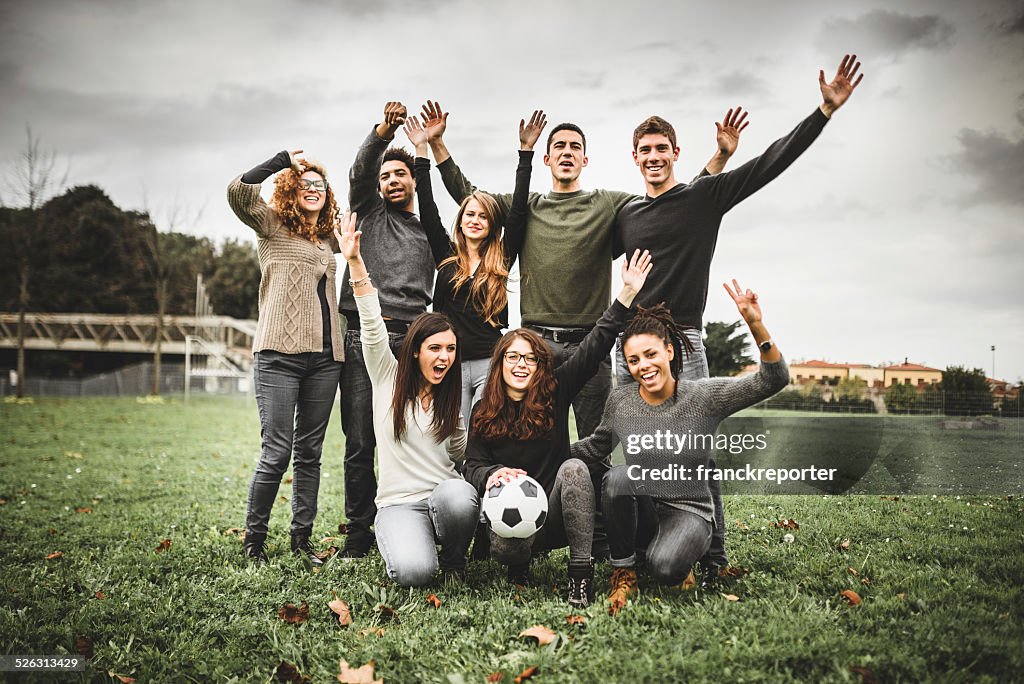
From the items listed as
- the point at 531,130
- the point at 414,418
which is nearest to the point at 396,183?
the point at 531,130

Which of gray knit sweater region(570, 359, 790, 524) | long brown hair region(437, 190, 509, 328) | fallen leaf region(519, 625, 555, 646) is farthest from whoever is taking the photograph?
long brown hair region(437, 190, 509, 328)

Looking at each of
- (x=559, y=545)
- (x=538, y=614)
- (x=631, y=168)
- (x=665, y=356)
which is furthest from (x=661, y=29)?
(x=538, y=614)

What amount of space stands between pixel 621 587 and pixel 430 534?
3.58ft

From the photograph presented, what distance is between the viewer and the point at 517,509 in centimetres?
334

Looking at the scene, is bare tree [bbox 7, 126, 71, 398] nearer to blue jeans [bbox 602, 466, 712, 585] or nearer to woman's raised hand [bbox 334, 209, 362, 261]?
woman's raised hand [bbox 334, 209, 362, 261]

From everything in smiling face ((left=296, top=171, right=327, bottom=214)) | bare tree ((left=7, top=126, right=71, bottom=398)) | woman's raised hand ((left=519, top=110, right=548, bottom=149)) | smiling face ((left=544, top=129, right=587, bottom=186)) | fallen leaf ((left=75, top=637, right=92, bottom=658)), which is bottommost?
fallen leaf ((left=75, top=637, right=92, bottom=658))

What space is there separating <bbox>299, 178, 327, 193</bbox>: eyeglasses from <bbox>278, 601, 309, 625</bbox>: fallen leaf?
2627 millimetres

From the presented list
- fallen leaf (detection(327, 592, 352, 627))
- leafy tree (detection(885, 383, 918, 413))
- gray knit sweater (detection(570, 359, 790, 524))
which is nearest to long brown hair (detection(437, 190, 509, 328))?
gray knit sweater (detection(570, 359, 790, 524))

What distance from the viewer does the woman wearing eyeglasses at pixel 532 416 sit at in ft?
11.6

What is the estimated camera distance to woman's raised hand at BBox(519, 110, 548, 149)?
4234 mm

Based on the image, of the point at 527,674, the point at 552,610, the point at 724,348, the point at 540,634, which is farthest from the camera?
the point at 724,348

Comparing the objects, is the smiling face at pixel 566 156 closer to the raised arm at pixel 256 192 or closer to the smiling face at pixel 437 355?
the smiling face at pixel 437 355

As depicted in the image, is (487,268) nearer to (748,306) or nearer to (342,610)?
(748,306)

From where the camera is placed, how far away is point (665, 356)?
345 cm
